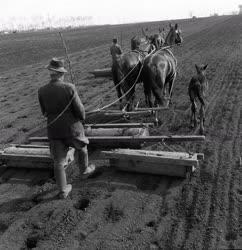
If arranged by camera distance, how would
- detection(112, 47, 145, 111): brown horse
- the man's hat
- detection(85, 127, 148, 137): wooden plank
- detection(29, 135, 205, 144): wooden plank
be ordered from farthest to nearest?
detection(112, 47, 145, 111): brown horse, detection(85, 127, 148, 137): wooden plank, detection(29, 135, 205, 144): wooden plank, the man's hat

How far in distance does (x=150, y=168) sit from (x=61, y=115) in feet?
6.31

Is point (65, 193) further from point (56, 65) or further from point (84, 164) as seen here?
point (56, 65)

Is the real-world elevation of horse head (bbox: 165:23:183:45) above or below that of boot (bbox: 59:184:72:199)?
above

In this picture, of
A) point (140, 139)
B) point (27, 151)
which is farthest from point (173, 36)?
point (27, 151)

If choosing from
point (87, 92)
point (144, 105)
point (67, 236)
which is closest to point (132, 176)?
point (67, 236)

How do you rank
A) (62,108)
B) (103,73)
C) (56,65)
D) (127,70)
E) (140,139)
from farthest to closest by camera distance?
(103,73), (127,70), (140,139), (62,108), (56,65)

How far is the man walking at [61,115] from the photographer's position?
17.8 ft

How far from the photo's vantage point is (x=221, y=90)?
1224cm

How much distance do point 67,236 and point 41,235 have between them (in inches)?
15.1

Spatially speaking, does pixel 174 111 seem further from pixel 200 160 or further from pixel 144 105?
pixel 200 160

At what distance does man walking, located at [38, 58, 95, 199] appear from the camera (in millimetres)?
5422

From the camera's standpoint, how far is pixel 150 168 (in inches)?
244

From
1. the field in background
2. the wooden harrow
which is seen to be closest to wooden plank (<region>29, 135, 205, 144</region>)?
the wooden harrow

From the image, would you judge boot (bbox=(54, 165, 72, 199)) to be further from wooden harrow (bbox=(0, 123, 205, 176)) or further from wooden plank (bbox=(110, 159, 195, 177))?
wooden plank (bbox=(110, 159, 195, 177))
